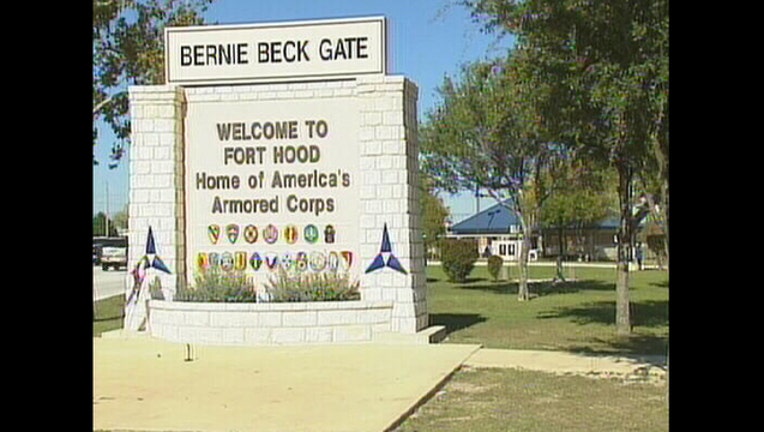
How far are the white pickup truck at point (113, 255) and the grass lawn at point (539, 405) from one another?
3012 cm

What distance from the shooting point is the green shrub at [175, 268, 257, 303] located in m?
14.1

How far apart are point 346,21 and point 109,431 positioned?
8740 mm

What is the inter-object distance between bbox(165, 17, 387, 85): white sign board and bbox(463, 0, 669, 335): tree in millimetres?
2613

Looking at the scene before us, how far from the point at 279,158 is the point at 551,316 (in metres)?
7.25

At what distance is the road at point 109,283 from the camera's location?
2894 centimetres

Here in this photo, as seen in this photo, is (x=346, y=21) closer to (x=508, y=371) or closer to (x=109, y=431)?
(x=508, y=371)

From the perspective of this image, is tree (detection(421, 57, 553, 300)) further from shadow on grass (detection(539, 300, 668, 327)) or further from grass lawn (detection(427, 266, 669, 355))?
shadow on grass (detection(539, 300, 668, 327))

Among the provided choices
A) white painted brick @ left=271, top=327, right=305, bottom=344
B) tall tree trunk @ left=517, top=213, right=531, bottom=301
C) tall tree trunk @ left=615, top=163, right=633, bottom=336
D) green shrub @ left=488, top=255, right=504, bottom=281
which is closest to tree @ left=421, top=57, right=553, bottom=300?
tall tree trunk @ left=517, top=213, right=531, bottom=301

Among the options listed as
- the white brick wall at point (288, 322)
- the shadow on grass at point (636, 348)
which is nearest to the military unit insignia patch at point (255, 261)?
the white brick wall at point (288, 322)

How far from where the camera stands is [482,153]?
26953 millimetres

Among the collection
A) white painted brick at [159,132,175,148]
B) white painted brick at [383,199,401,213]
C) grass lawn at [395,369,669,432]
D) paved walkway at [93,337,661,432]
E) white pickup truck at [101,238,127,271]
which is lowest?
grass lawn at [395,369,669,432]

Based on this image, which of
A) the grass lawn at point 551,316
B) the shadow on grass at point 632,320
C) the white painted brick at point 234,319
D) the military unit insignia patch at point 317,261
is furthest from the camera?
the military unit insignia patch at point 317,261

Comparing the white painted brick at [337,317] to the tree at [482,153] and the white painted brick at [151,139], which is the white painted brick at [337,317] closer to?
the white painted brick at [151,139]
